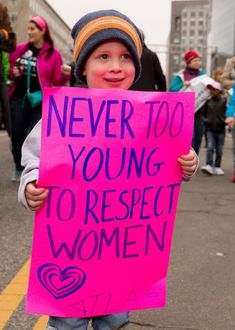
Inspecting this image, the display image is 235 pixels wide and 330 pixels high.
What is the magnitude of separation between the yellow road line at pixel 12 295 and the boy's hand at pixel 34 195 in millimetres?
1063

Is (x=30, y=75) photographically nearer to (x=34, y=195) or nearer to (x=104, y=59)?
(x=104, y=59)

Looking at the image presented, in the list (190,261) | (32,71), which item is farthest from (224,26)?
(190,261)

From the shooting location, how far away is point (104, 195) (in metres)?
1.77

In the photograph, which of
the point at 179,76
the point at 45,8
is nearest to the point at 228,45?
the point at 45,8

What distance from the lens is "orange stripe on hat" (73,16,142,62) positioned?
188 cm

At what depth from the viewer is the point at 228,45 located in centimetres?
11194

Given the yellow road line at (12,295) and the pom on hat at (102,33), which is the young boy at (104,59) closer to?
the pom on hat at (102,33)

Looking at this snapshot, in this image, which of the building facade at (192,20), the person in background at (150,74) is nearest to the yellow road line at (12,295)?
the person in background at (150,74)

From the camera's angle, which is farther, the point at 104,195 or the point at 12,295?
the point at 12,295

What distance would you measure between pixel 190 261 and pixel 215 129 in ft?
16.3

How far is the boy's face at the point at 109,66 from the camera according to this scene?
1.87 metres

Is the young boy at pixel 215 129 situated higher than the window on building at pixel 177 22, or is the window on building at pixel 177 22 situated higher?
the young boy at pixel 215 129

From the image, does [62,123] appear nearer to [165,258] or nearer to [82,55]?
[82,55]

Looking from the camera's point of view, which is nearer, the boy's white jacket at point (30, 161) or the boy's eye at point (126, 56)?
the boy's white jacket at point (30, 161)
